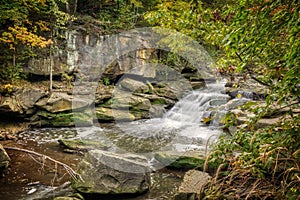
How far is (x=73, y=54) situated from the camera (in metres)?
11.5

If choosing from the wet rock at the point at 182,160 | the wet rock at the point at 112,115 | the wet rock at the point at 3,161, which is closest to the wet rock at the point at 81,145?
the wet rock at the point at 3,161

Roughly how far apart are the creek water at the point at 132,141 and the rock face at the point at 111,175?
0.88ft

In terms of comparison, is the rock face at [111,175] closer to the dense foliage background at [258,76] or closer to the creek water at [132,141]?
the creek water at [132,141]

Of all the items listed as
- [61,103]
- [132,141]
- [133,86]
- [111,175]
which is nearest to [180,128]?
[132,141]

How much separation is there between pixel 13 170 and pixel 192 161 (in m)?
4.03

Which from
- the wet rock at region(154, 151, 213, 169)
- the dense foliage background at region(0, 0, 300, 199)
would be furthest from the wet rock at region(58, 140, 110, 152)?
the dense foliage background at region(0, 0, 300, 199)

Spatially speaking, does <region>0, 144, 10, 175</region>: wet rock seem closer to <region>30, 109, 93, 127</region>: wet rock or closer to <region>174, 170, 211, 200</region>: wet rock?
<region>174, 170, 211, 200</region>: wet rock

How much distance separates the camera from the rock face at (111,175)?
4289 millimetres

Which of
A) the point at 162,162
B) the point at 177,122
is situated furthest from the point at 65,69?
the point at 162,162

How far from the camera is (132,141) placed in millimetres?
8008

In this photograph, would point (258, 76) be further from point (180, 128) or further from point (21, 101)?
point (21, 101)

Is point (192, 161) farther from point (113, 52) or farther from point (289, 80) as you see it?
point (113, 52)

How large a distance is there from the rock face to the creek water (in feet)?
0.88

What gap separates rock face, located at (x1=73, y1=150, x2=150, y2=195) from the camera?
4289mm
